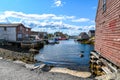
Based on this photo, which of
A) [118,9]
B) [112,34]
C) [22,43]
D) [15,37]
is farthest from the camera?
[15,37]

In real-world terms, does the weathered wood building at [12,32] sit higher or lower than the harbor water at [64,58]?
higher

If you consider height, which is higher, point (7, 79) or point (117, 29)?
point (117, 29)

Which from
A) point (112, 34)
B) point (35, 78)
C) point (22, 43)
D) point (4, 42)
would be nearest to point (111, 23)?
point (112, 34)

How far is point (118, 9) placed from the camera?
13078mm

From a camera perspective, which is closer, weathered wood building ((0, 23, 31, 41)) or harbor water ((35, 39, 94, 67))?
harbor water ((35, 39, 94, 67))

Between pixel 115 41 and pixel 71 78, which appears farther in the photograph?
pixel 115 41

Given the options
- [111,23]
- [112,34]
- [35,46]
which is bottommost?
[35,46]

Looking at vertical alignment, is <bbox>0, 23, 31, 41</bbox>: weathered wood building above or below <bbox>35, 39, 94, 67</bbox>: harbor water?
above

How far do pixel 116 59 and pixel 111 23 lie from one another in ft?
11.4

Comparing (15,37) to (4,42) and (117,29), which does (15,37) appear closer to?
(4,42)

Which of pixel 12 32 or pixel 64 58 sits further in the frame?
pixel 12 32

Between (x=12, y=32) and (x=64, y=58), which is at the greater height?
(x=12, y=32)

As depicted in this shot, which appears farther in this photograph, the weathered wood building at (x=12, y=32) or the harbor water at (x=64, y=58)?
the weathered wood building at (x=12, y=32)

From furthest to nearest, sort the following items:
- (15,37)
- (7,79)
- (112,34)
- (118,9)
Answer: (15,37)
(112,34)
(118,9)
(7,79)
